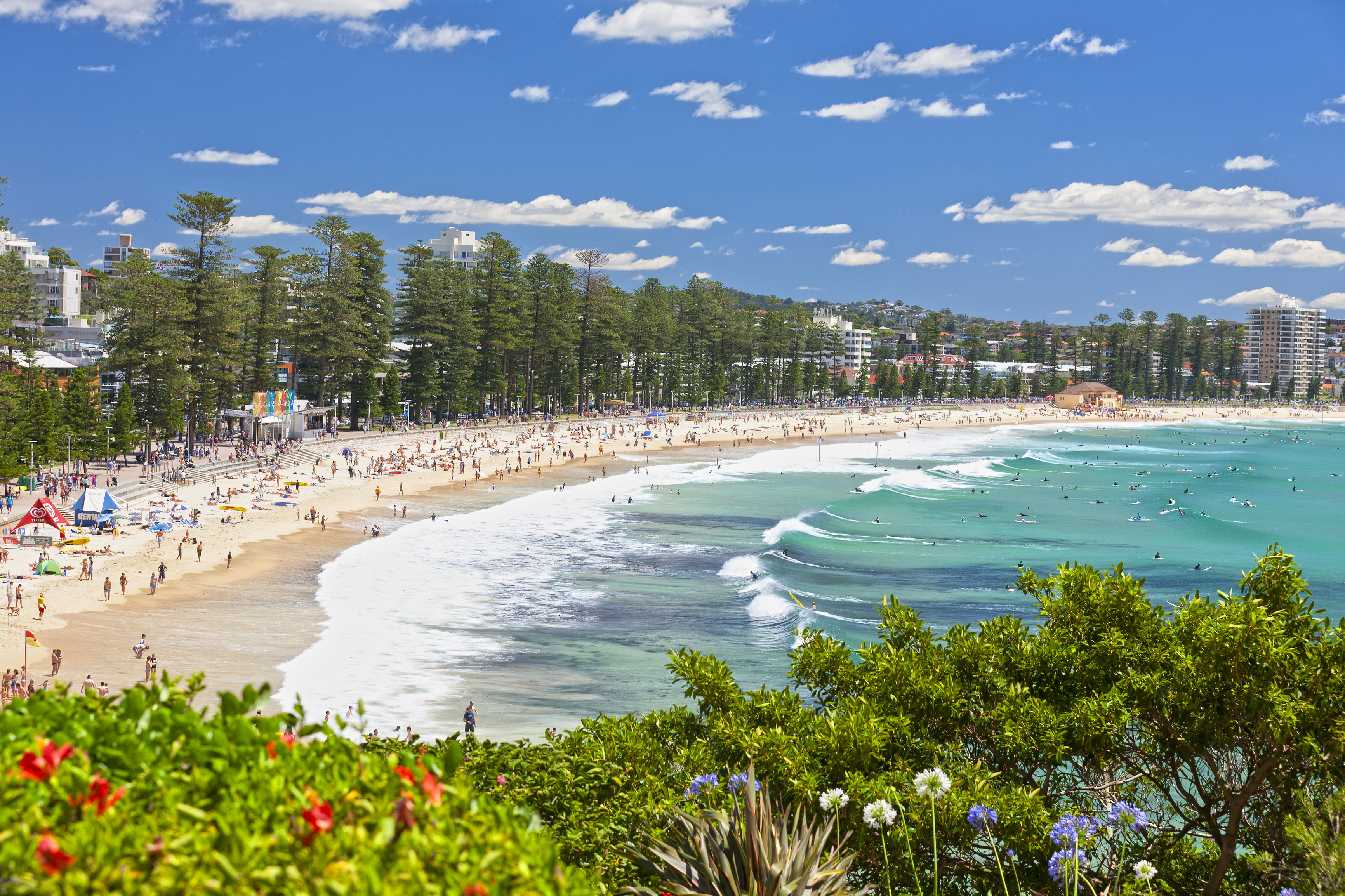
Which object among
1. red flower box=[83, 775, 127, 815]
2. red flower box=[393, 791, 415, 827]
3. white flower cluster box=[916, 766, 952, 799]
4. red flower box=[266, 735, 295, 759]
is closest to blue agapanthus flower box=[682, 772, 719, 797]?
white flower cluster box=[916, 766, 952, 799]

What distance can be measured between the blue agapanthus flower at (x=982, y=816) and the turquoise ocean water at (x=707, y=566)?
3.54m

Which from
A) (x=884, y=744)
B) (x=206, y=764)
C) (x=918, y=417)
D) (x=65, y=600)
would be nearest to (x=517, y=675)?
(x=65, y=600)

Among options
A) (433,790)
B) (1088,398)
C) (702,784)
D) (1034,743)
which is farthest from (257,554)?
(1088,398)

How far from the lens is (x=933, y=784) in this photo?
5.82 metres

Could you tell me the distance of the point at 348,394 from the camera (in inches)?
2800

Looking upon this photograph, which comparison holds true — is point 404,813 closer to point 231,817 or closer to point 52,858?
point 231,817

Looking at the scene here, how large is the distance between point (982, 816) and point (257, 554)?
2968cm

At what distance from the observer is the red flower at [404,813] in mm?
2912

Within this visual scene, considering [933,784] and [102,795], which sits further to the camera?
[933,784]

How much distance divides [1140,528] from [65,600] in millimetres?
40282

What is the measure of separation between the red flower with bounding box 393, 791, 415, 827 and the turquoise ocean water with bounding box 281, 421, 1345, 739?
369cm

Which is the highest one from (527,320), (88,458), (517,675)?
(527,320)

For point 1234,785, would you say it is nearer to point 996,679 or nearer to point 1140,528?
point 996,679

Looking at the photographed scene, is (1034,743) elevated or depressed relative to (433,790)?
depressed
